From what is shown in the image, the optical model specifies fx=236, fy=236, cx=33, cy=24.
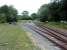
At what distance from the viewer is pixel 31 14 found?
18750 cm

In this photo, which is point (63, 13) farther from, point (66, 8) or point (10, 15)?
point (10, 15)

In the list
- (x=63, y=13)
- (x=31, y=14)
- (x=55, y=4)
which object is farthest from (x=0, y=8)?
(x=63, y=13)

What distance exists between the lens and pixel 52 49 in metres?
16.0

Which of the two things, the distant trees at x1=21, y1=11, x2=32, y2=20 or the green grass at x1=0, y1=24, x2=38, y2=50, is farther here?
the distant trees at x1=21, y1=11, x2=32, y2=20

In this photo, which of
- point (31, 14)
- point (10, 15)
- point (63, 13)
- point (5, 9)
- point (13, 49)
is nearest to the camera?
point (13, 49)

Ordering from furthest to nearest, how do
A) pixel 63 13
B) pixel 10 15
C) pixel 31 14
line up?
1. pixel 31 14
2. pixel 10 15
3. pixel 63 13

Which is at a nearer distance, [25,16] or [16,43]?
[16,43]

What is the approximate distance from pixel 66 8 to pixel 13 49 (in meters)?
43.9

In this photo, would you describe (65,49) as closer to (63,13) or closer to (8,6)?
(63,13)

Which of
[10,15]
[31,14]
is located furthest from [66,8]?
[31,14]

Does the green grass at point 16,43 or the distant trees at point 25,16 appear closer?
the green grass at point 16,43

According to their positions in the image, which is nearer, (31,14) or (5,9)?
(5,9)

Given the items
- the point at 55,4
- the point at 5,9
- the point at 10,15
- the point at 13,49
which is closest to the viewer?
the point at 13,49

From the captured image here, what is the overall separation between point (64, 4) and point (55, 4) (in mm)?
11664
